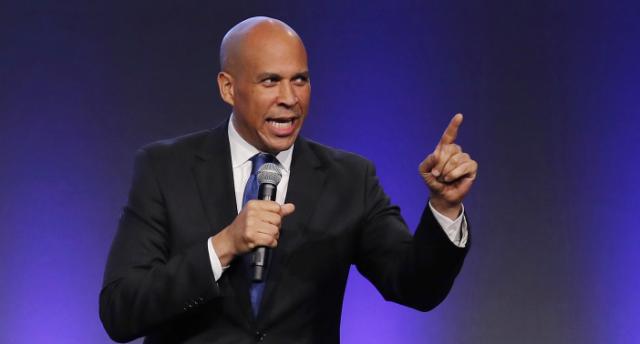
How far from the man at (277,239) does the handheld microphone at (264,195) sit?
0.10 meters

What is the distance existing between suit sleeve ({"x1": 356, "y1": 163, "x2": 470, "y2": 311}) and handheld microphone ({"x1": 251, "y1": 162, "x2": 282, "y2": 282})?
0.33 metres

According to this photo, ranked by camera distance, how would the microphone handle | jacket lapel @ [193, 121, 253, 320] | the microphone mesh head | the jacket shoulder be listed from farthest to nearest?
the jacket shoulder
jacket lapel @ [193, 121, 253, 320]
the microphone mesh head
the microphone handle

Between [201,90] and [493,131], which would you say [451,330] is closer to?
[493,131]

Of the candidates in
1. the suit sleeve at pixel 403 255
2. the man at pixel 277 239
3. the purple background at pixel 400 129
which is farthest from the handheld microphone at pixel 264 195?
the purple background at pixel 400 129

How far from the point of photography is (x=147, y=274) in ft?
6.63

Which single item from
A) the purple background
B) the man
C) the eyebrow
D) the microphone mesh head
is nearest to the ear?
the man

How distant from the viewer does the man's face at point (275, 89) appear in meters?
2.15

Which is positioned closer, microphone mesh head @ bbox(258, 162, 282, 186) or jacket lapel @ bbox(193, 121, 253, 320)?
microphone mesh head @ bbox(258, 162, 282, 186)

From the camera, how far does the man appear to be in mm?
1970

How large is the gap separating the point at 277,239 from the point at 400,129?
5.14 ft

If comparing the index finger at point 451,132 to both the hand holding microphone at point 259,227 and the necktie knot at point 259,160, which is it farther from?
the necktie knot at point 259,160

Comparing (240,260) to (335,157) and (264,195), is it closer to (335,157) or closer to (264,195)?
(264,195)

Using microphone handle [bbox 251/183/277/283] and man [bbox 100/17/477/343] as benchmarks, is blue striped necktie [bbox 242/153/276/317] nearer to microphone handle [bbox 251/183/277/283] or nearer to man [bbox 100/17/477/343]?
man [bbox 100/17/477/343]

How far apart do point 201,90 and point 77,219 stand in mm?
677
